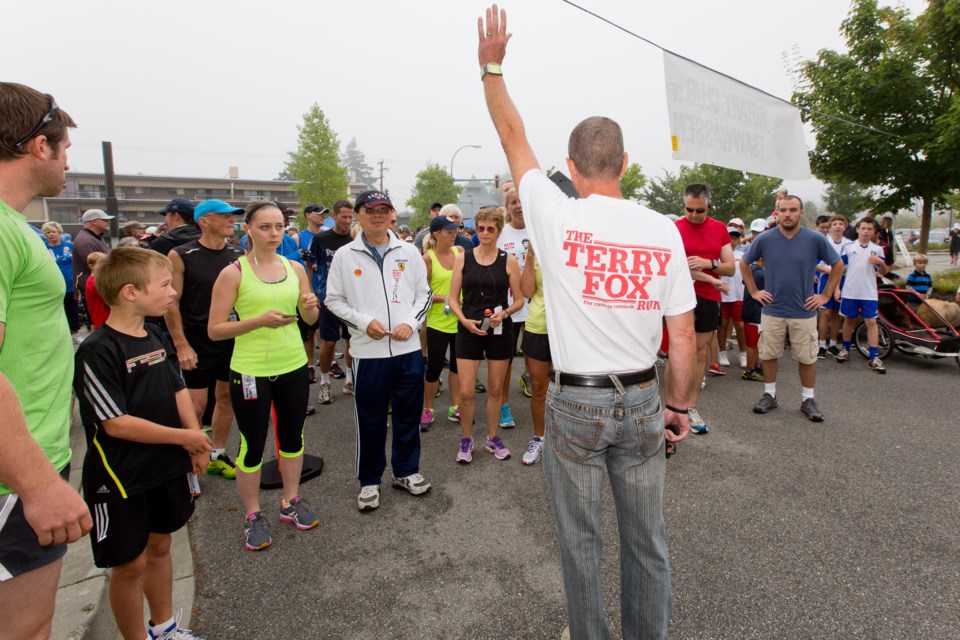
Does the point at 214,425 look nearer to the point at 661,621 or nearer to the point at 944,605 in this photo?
the point at 661,621

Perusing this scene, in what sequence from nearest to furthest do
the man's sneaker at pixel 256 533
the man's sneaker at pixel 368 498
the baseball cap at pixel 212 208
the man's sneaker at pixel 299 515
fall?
1. the man's sneaker at pixel 256 533
2. the man's sneaker at pixel 299 515
3. the man's sneaker at pixel 368 498
4. the baseball cap at pixel 212 208

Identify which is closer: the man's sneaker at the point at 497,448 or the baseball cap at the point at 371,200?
the baseball cap at the point at 371,200

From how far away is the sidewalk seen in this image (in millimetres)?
2314

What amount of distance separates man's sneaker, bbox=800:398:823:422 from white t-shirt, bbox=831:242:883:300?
302cm

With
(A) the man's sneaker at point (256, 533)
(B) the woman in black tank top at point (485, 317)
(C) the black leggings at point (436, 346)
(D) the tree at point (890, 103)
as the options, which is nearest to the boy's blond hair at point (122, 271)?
(A) the man's sneaker at point (256, 533)

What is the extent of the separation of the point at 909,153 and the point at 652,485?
12937 mm

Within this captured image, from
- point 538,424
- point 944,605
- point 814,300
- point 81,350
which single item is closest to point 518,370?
point 538,424

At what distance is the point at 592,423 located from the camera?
1.86 m

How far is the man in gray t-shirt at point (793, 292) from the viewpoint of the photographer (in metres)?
5.27

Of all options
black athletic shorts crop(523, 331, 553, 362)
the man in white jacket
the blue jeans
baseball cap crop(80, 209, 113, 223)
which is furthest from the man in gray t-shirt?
baseball cap crop(80, 209, 113, 223)

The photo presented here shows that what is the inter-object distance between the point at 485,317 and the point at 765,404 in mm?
3379

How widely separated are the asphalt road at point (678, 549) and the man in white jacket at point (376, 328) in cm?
46

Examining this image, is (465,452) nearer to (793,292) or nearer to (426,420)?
(426,420)

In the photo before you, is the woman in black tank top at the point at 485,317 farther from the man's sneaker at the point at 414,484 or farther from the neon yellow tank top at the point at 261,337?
the neon yellow tank top at the point at 261,337
